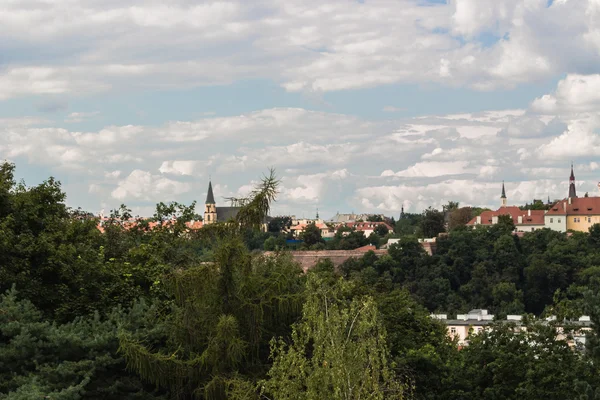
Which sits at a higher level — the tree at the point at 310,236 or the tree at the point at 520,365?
the tree at the point at 310,236

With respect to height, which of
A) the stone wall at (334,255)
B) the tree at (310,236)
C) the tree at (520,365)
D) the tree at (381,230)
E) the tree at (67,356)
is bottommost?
the tree at (520,365)

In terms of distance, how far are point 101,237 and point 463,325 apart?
132 feet

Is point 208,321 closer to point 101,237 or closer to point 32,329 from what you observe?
point 32,329

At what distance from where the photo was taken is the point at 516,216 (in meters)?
111

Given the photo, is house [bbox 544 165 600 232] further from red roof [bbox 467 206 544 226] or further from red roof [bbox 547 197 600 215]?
red roof [bbox 467 206 544 226]

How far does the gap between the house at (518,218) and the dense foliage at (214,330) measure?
88044 mm

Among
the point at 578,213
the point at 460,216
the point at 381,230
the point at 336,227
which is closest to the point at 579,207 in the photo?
the point at 578,213

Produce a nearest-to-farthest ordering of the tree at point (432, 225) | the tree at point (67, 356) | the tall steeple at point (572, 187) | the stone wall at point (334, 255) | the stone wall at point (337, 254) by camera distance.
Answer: the tree at point (67, 356), the stone wall at point (337, 254), the stone wall at point (334, 255), the tree at point (432, 225), the tall steeple at point (572, 187)

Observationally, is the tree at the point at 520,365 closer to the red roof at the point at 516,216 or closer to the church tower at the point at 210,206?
the red roof at the point at 516,216

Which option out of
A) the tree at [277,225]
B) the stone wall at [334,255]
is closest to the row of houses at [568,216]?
the stone wall at [334,255]

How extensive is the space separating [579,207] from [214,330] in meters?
97.1

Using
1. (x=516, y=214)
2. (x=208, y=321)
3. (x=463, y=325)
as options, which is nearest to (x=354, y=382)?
(x=208, y=321)

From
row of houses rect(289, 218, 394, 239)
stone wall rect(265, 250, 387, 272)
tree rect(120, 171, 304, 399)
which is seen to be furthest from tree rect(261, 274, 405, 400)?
row of houses rect(289, 218, 394, 239)

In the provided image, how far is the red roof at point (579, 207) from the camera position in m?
105
